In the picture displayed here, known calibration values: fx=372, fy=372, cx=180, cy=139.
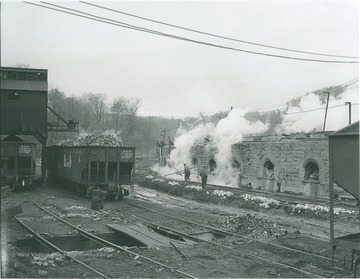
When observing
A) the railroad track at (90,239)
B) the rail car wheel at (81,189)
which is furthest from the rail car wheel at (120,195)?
the railroad track at (90,239)

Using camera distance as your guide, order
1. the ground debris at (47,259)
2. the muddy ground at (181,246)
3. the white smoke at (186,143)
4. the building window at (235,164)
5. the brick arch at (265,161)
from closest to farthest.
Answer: the muddy ground at (181,246) < the ground debris at (47,259) < the brick arch at (265,161) < the building window at (235,164) < the white smoke at (186,143)

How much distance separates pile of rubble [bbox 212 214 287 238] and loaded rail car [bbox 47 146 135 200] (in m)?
7.18

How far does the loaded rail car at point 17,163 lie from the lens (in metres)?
19.9

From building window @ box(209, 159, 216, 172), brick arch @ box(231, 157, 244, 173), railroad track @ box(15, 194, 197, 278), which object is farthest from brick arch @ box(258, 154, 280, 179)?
railroad track @ box(15, 194, 197, 278)

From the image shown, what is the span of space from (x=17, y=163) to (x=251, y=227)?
1426 cm

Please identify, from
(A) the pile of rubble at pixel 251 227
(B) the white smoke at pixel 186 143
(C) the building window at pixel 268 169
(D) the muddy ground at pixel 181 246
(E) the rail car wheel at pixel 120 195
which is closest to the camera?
(D) the muddy ground at pixel 181 246

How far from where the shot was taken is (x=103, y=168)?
18.7m

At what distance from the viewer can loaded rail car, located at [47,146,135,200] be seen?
59.9ft

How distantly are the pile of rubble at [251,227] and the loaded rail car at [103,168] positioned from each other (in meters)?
7.18

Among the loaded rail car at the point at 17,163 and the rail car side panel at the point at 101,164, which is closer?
the rail car side panel at the point at 101,164

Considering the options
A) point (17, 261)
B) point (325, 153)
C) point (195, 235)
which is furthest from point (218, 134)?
point (17, 261)

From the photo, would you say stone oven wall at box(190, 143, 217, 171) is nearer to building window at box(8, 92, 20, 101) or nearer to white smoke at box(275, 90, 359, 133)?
white smoke at box(275, 90, 359, 133)

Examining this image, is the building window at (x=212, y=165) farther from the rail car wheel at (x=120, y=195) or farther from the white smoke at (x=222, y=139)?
the rail car wheel at (x=120, y=195)

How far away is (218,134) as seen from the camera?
28703mm
